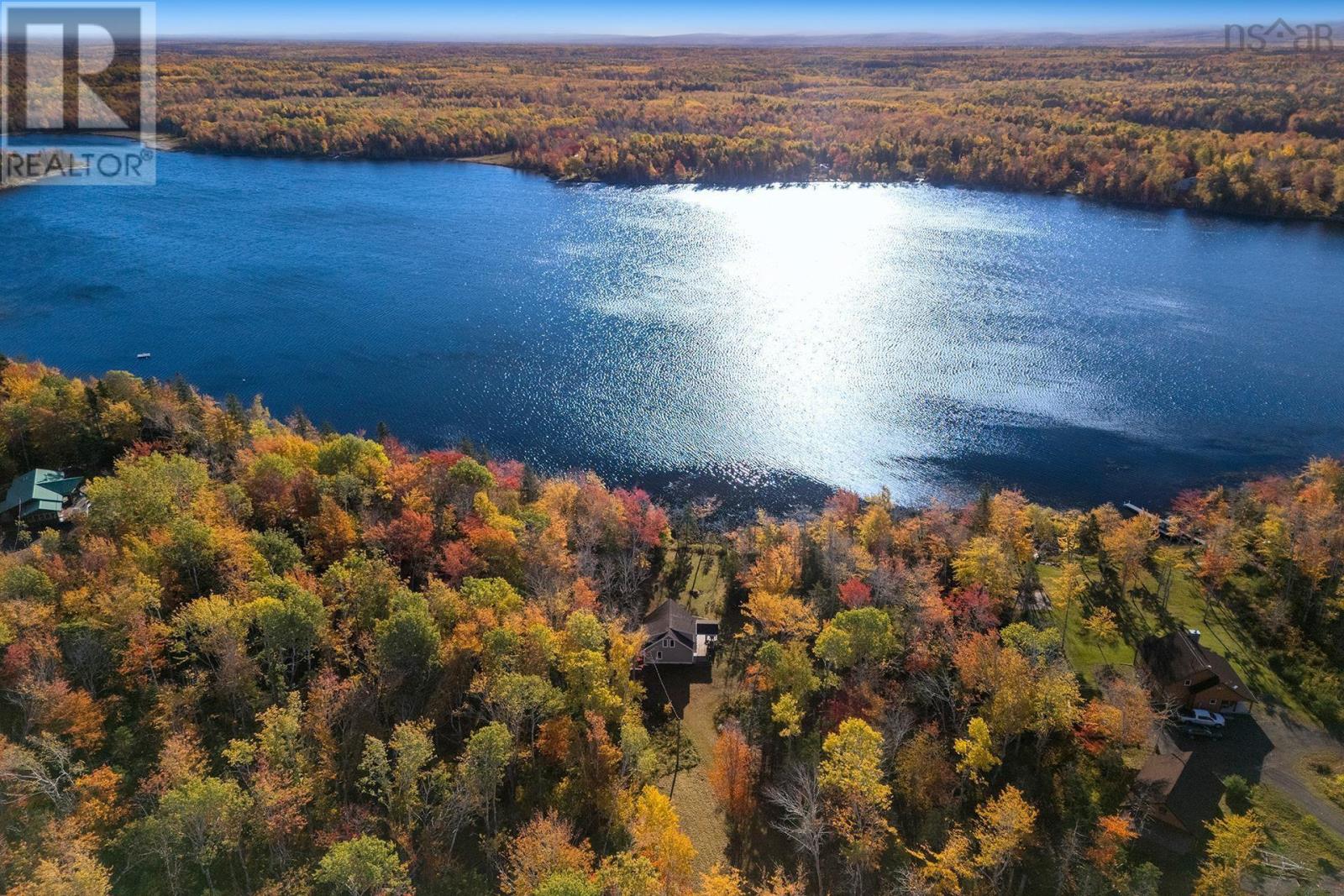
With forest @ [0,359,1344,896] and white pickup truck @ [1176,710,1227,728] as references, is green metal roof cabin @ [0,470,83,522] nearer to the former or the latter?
forest @ [0,359,1344,896]

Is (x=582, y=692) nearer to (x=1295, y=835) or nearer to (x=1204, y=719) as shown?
(x=1204, y=719)

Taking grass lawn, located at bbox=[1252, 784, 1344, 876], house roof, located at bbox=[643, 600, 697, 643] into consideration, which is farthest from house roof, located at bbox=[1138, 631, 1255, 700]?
house roof, located at bbox=[643, 600, 697, 643]

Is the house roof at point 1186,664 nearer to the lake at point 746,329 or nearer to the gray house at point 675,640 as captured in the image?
the lake at point 746,329

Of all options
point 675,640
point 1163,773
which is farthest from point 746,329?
point 1163,773

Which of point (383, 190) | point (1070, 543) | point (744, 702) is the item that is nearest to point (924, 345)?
point (1070, 543)

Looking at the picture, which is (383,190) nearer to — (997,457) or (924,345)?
(924,345)
